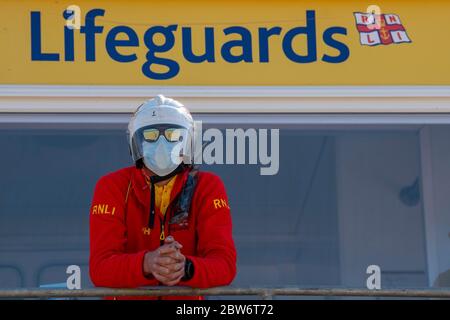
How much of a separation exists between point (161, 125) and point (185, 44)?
152 centimetres

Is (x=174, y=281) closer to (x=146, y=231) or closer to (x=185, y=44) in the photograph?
(x=146, y=231)

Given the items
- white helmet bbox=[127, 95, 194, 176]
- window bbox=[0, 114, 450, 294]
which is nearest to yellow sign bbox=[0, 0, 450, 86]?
window bbox=[0, 114, 450, 294]

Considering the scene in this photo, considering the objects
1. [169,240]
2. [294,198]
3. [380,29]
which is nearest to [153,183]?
[169,240]

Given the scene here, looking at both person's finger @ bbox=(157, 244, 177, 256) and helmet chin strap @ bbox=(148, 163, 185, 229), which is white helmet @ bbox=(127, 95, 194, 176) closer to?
helmet chin strap @ bbox=(148, 163, 185, 229)

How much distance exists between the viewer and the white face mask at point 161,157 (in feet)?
16.2

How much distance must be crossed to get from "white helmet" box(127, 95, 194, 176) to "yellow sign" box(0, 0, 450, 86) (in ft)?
4.38

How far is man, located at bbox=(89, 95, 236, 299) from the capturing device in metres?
4.60

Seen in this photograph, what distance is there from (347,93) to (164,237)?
193cm

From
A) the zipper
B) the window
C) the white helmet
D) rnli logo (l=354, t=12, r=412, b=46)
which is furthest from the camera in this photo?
rnli logo (l=354, t=12, r=412, b=46)

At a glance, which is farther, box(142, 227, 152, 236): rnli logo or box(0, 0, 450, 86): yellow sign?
box(0, 0, 450, 86): yellow sign

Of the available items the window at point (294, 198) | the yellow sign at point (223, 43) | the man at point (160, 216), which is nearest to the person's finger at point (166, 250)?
the man at point (160, 216)

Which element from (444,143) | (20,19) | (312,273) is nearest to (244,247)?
(312,273)

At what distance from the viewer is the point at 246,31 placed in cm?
650

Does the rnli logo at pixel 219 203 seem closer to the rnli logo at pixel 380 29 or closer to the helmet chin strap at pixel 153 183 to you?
the helmet chin strap at pixel 153 183
